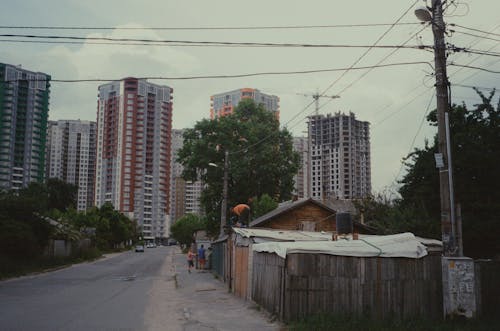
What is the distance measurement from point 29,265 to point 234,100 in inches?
4229

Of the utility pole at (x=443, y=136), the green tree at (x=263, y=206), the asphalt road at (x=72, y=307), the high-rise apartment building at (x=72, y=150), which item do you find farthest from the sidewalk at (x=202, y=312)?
the high-rise apartment building at (x=72, y=150)

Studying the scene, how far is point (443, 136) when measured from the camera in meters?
10.8

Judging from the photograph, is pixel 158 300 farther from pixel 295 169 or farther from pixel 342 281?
pixel 295 169

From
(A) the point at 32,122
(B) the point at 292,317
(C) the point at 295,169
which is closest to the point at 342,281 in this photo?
(B) the point at 292,317

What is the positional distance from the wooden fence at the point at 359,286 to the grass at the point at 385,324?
457mm

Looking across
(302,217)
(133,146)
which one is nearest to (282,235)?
(302,217)

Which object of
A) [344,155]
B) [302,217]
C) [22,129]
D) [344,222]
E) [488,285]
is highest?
[22,129]

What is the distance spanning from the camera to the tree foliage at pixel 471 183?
16.6 m

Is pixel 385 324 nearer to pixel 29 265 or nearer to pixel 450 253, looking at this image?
pixel 450 253

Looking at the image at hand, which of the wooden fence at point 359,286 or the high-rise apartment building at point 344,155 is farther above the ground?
the high-rise apartment building at point 344,155

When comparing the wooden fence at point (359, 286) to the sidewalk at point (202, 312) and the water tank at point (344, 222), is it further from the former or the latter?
the water tank at point (344, 222)

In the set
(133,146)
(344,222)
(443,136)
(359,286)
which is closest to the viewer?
(443,136)

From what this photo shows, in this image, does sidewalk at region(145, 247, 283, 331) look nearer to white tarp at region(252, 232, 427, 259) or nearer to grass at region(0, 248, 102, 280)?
white tarp at region(252, 232, 427, 259)

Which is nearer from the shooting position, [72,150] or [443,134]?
[443,134]
